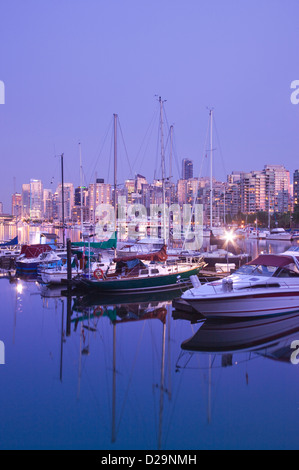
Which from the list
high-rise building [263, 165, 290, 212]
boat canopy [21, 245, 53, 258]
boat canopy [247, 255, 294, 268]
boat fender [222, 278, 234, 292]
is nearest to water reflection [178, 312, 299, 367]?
boat fender [222, 278, 234, 292]

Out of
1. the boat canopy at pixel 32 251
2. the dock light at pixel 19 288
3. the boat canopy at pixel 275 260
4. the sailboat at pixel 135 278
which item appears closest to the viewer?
the boat canopy at pixel 275 260

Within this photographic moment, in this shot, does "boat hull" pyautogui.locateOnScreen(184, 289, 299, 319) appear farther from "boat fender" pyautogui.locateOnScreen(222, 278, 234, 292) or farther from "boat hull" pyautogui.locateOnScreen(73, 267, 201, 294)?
"boat hull" pyautogui.locateOnScreen(73, 267, 201, 294)

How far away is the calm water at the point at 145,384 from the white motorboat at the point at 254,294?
0.62m

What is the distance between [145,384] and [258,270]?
373 inches

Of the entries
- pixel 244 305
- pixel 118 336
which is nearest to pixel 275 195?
pixel 244 305

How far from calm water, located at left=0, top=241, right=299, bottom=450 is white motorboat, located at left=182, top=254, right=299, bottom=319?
2.04 ft

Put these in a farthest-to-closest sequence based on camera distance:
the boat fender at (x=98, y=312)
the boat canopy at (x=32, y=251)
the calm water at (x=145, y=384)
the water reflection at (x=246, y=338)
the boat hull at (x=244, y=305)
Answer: the boat canopy at (x=32, y=251), the boat fender at (x=98, y=312), the boat hull at (x=244, y=305), the water reflection at (x=246, y=338), the calm water at (x=145, y=384)

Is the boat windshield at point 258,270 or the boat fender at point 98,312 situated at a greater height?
the boat windshield at point 258,270

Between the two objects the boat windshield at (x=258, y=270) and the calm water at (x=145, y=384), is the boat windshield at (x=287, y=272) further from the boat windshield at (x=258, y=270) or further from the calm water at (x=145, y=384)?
the calm water at (x=145, y=384)

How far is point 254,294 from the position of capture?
52.6 feet

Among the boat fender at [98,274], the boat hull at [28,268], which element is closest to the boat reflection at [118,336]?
the boat fender at [98,274]

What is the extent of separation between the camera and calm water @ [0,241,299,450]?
7906mm

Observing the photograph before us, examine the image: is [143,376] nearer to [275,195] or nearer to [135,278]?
[135,278]

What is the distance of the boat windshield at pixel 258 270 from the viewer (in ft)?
57.7
